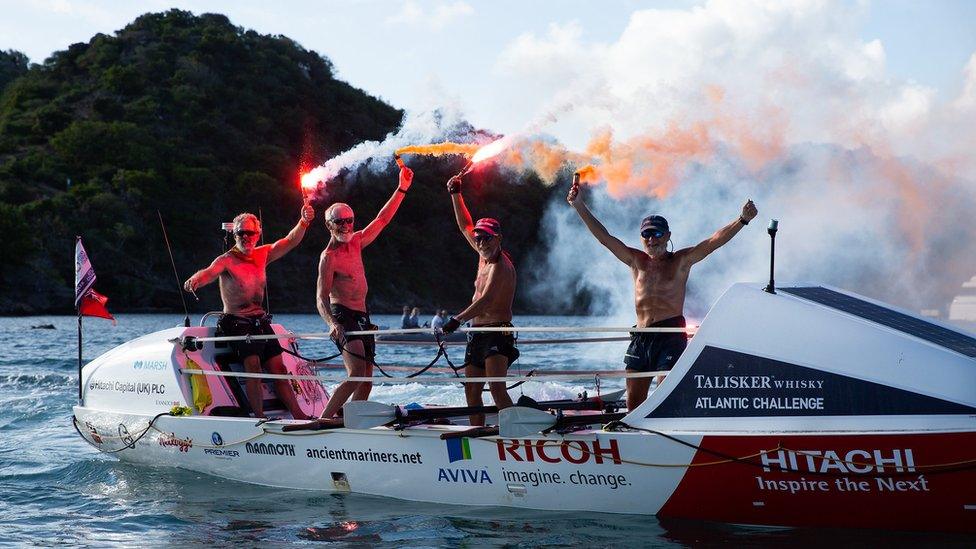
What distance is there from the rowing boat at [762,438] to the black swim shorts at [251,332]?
163cm

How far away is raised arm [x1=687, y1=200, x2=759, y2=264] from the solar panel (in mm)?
554

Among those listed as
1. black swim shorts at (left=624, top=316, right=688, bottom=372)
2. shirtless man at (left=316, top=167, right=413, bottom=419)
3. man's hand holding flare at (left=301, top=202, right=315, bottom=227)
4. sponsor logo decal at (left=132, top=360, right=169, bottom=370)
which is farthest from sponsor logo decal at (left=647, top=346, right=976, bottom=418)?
sponsor logo decal at (left=132, top=360, right=169, bottom=370)

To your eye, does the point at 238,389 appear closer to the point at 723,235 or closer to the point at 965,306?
the point at 723,235

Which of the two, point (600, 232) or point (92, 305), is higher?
point (600, 232)

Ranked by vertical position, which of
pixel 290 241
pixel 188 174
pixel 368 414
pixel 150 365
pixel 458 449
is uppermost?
pixel 188 174

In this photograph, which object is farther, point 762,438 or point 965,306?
point 965,306

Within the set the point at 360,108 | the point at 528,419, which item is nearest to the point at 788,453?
the point at 528,419

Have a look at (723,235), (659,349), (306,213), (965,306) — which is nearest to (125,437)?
(306,213)

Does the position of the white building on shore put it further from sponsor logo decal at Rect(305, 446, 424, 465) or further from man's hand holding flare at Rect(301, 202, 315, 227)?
sponsor logo decal at Rect(305, 446, 424, 465)

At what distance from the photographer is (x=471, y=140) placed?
1202 centimetres

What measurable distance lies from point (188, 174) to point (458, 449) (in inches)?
2622

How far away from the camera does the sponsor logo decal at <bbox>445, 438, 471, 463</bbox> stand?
8.83 meters

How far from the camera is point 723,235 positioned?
8.14m

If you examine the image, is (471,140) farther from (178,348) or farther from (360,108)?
(360,108)
